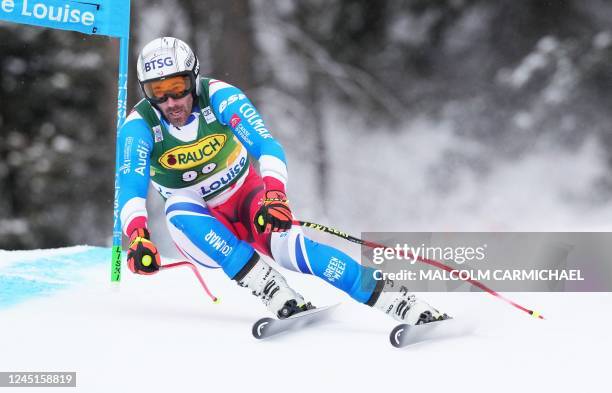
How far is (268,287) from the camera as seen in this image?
2.87m

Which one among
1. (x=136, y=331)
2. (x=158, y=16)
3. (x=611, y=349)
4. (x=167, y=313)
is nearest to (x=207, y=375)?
(x=136, y=331)

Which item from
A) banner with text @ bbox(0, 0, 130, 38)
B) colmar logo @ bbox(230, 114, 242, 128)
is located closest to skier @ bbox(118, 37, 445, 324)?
colmar logo @ bbox(230, 114, 242, 128)


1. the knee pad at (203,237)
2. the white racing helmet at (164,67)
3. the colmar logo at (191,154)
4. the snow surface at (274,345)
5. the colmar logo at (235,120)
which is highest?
the white racing helmet at (164,67)

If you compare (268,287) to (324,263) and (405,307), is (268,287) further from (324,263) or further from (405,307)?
(405,307)

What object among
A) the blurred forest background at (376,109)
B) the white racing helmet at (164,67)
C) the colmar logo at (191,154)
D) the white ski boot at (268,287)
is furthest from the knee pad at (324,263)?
the blurred forest background at (376,109)

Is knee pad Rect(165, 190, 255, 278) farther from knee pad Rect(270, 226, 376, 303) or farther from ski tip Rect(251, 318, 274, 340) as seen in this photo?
ski tip Rect(251, 318, 274, 340)

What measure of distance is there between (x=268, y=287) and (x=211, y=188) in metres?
0.59

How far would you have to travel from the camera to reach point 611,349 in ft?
8.55

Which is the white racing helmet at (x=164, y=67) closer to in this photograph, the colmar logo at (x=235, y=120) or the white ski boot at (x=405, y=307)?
the colmar logo at (x=235, y=120)

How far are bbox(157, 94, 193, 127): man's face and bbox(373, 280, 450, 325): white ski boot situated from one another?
3.77 ft

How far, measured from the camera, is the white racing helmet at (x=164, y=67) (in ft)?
9.35

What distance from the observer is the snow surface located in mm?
2230

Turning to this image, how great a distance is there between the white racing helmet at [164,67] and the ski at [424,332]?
1.35m

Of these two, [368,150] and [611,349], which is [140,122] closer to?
[611,349]
